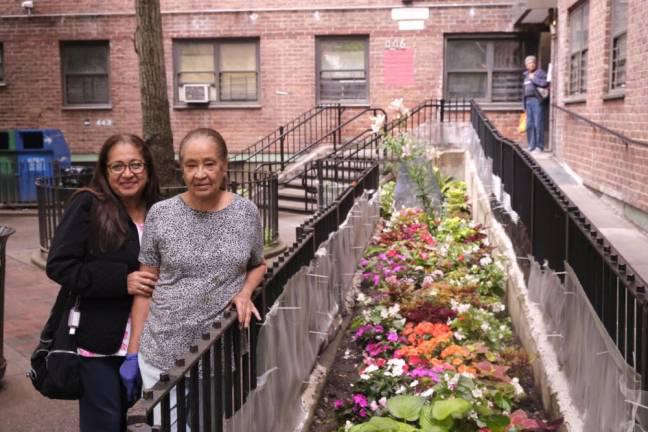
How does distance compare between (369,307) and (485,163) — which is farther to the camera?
(485,163)

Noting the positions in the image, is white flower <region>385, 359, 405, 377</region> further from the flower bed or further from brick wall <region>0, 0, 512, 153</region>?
brick wall <region>0, 0, 512, 153</region>

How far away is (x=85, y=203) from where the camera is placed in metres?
3.05

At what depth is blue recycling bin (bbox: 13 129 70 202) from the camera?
51.2ft

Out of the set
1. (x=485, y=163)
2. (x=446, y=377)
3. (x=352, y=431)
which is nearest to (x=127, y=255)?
(x=352, y=431)

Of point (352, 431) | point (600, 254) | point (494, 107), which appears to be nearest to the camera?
point (600, 254)

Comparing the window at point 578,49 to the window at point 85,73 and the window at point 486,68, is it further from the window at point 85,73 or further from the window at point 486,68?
the window at point 85,73

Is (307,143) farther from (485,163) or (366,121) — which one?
(485,163)

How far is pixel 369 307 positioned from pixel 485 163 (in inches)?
181

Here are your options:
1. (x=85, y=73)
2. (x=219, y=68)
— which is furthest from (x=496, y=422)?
(x=85, y=73)

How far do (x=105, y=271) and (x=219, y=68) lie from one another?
16.6 metres

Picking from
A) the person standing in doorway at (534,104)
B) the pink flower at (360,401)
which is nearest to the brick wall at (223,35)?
the person standing in doorway at (534,104)

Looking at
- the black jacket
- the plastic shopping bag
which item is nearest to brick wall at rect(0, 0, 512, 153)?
the plastic shopping bag

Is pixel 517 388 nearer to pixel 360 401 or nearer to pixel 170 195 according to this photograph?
pixel 360 401

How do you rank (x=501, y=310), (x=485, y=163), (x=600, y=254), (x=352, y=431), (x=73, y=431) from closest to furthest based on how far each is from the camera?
(x=600, y=254) → (x=352, y=431) → (x=73, y=431) → (x=501, y=310) → (x=485, y=163)
